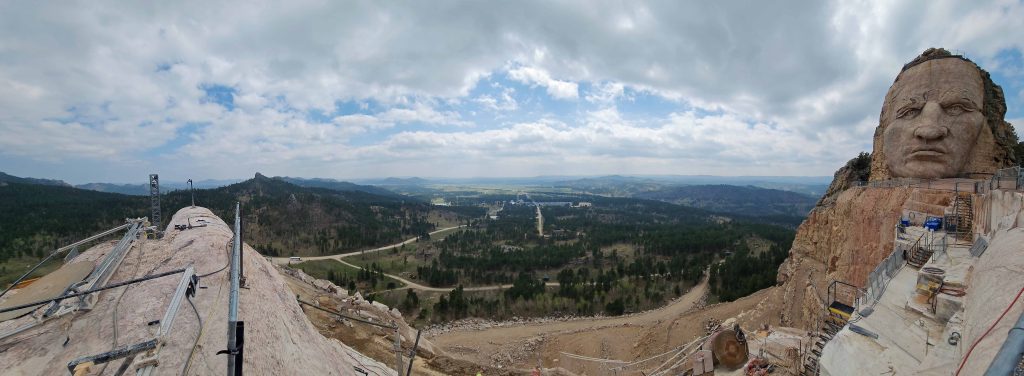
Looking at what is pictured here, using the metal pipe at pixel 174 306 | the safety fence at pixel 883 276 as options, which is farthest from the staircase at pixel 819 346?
the metal pipe at pixel 174 306

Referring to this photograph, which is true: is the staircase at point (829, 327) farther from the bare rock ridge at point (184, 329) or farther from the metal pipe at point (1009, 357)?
the bare rock ridge at point (184, 329)

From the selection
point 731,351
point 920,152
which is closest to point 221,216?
point 731,351

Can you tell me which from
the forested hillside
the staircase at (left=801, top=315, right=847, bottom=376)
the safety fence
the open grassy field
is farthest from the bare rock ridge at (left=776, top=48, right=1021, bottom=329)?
the forested hillside

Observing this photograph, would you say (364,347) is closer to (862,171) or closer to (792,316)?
(792,316)

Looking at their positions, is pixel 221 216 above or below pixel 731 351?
below

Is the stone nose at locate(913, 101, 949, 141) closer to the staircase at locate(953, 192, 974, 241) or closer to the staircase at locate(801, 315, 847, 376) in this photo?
the staircase at locate(953, 192, 974, 241)

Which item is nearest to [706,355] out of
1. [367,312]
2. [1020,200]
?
[1020,200]

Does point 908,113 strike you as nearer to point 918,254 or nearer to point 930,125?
point 930,125
